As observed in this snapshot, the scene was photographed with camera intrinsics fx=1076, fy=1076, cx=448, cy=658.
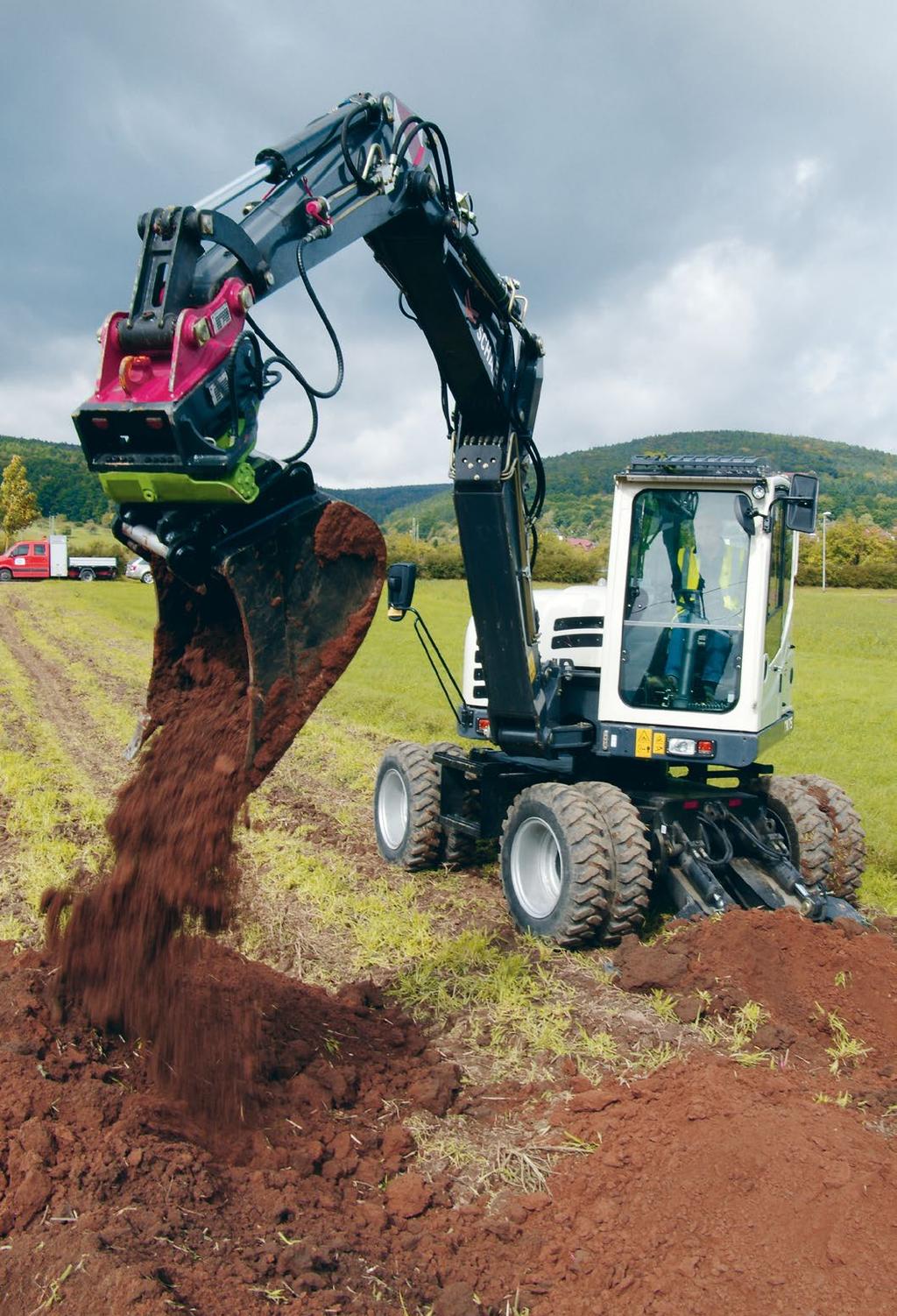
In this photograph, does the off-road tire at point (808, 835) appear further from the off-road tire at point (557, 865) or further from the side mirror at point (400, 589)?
the side mirror at point (400, 589)

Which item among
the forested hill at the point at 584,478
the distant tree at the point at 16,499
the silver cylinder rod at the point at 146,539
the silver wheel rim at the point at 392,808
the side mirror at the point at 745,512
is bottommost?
the silver wheel rim at the point at 392,808

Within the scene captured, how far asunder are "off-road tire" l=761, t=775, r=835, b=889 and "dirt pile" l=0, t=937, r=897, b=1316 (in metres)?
2.48

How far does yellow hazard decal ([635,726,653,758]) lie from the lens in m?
6.86

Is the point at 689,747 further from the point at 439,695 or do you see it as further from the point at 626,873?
the point at 439,695

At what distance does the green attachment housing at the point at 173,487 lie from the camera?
3.93m

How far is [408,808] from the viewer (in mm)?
8414

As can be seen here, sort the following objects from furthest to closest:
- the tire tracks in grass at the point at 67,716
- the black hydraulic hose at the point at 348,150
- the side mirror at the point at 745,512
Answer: the tire tracks in grass at the point at 67,716 < the side mirror at the point at 745,512 < the black hydraulic hose at the point at 348,150

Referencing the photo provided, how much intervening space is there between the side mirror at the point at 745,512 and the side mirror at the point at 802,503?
23 cm

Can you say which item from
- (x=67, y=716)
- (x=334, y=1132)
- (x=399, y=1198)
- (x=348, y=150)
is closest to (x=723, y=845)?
(x=334, y=1132)

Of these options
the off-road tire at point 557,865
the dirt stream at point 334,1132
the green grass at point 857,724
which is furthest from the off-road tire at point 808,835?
the off-road tire at point 557,865

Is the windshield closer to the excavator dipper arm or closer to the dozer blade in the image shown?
the excavator dipper arm

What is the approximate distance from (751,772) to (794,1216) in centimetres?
443

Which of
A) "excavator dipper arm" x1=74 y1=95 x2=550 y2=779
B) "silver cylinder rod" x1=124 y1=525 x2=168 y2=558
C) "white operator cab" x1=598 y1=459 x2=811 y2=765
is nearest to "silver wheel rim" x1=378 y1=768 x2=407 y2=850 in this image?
"white operator cab" x1=598 y1=459 x2=811 y2=765

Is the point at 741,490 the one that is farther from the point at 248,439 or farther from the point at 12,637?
the point at 12,637
